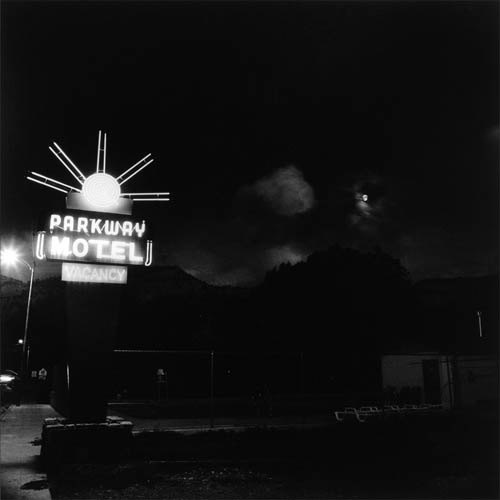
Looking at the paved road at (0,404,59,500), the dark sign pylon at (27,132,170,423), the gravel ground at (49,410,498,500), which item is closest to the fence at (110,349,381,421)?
the paved road at (0,404,59,500)

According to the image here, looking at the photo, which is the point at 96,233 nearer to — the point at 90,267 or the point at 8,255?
the point at 90,267

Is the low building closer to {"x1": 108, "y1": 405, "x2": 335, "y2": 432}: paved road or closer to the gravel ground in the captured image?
{"x1": 108, "y1": 405, "x2": 335, "y2": 432}: paved road

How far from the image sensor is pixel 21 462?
12344mm

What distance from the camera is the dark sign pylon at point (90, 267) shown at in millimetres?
12227

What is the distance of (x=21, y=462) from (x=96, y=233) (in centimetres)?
548

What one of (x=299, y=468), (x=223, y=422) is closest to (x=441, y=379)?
(x=223, y=422)

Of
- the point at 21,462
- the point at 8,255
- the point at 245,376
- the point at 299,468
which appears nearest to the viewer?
the point at 299,468

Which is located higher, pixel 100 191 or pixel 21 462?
pixel 100 191

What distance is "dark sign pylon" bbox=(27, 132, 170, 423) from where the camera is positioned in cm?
1223

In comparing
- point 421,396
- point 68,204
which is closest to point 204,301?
point 421,396

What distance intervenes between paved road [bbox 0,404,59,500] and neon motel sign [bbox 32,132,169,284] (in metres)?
4.19

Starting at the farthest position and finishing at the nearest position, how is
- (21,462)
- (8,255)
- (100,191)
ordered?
(8,255) → (100,191) → (21,462)

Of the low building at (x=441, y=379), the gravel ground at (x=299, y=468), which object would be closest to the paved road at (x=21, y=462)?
the gravel ground at (x=299, y=468)

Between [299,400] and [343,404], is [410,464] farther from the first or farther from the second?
[299,400]
